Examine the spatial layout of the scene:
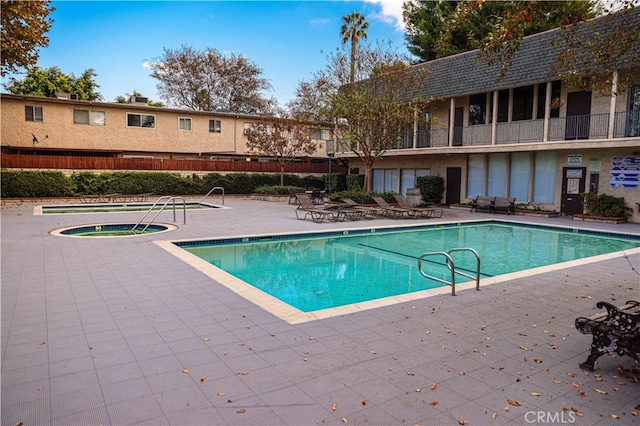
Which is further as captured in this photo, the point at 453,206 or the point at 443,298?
the point at 453,206

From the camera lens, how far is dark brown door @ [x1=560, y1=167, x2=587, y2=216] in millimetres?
18297

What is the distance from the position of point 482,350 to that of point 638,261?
23.6ft

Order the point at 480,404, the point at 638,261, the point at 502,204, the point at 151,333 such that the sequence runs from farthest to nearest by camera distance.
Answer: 1. the point at 502,204
2. the point at 638,261
3. the point at 151,333
4. the point at 480,404

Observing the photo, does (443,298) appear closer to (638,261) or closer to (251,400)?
(251,400)

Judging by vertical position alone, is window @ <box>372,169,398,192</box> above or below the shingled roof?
below

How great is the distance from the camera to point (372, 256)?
10.7 m

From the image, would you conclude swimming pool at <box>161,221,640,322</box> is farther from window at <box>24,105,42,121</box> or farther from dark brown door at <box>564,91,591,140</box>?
window at <box>24,105,42,121</box>

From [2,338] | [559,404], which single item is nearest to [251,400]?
[559,404]

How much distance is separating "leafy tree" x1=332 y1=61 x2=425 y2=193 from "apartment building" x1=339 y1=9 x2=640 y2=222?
2.32 m

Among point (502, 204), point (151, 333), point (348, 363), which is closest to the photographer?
point (348, 363)

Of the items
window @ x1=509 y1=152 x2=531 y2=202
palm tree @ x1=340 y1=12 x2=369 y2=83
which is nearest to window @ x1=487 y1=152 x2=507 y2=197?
window @ x1=509 y1=152 x2=531 y2=202

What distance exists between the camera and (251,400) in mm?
3322

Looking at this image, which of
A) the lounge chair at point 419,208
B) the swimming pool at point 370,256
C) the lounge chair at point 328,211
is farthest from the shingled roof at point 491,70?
the lounge chair at point 328,211

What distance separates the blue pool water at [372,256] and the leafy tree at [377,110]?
5.62 metres
